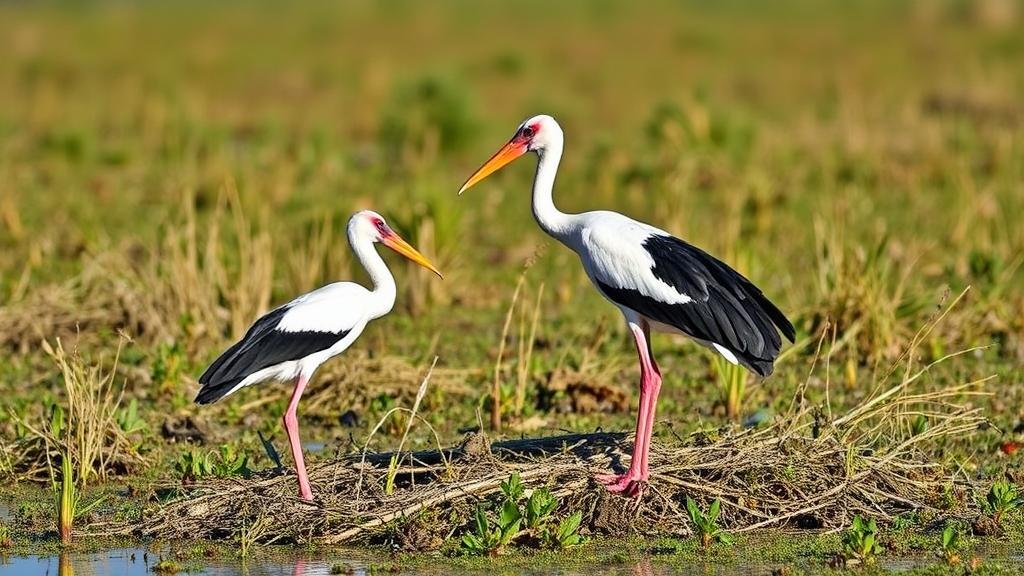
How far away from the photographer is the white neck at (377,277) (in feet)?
23.5

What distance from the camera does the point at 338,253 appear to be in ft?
35.8

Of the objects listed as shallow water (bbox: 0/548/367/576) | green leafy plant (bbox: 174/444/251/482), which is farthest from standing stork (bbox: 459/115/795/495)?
green leafy plant (bbox: 174/444/251/482)

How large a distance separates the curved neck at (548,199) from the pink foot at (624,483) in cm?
121

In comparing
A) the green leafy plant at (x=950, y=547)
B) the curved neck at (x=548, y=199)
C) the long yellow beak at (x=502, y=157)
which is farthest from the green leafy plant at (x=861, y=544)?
the long yellow beak at (x=502, y=157)

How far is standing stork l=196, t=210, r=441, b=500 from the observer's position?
267 inches

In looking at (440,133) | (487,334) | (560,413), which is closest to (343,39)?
(440,133)

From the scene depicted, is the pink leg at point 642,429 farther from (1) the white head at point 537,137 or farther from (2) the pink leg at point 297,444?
(2) the pink leg at point 297,444

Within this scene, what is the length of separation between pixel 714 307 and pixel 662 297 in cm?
23

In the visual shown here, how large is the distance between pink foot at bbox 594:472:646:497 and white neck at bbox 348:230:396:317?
128cm

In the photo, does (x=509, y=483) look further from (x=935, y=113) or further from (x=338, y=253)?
(x=935, y=113)

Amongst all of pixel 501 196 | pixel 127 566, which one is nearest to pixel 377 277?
pixel 127 566

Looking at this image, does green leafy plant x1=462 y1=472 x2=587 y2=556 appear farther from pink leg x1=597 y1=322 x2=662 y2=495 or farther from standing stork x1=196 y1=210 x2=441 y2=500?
standing stork x1=196 y1=210 x2=441 y2=500

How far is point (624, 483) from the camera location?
6.65 meters

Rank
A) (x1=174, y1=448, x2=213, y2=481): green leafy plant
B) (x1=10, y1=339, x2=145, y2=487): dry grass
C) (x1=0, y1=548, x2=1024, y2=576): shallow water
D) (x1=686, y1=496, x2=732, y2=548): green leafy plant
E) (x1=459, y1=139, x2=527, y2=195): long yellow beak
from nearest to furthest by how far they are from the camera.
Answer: (x1=0, y1=548, x2=1024, y2=576): shallow water < (x1=686, y1=496, x2=732, y2=548): green leafy plant < (x1=10, y1=339, x2=145, y2=487): dry grass < (x1=174, y1=448, x2=213, y2=481): green leafy plant < (x1=459, y1=139, x2=527, y2=195): long yellow beak
